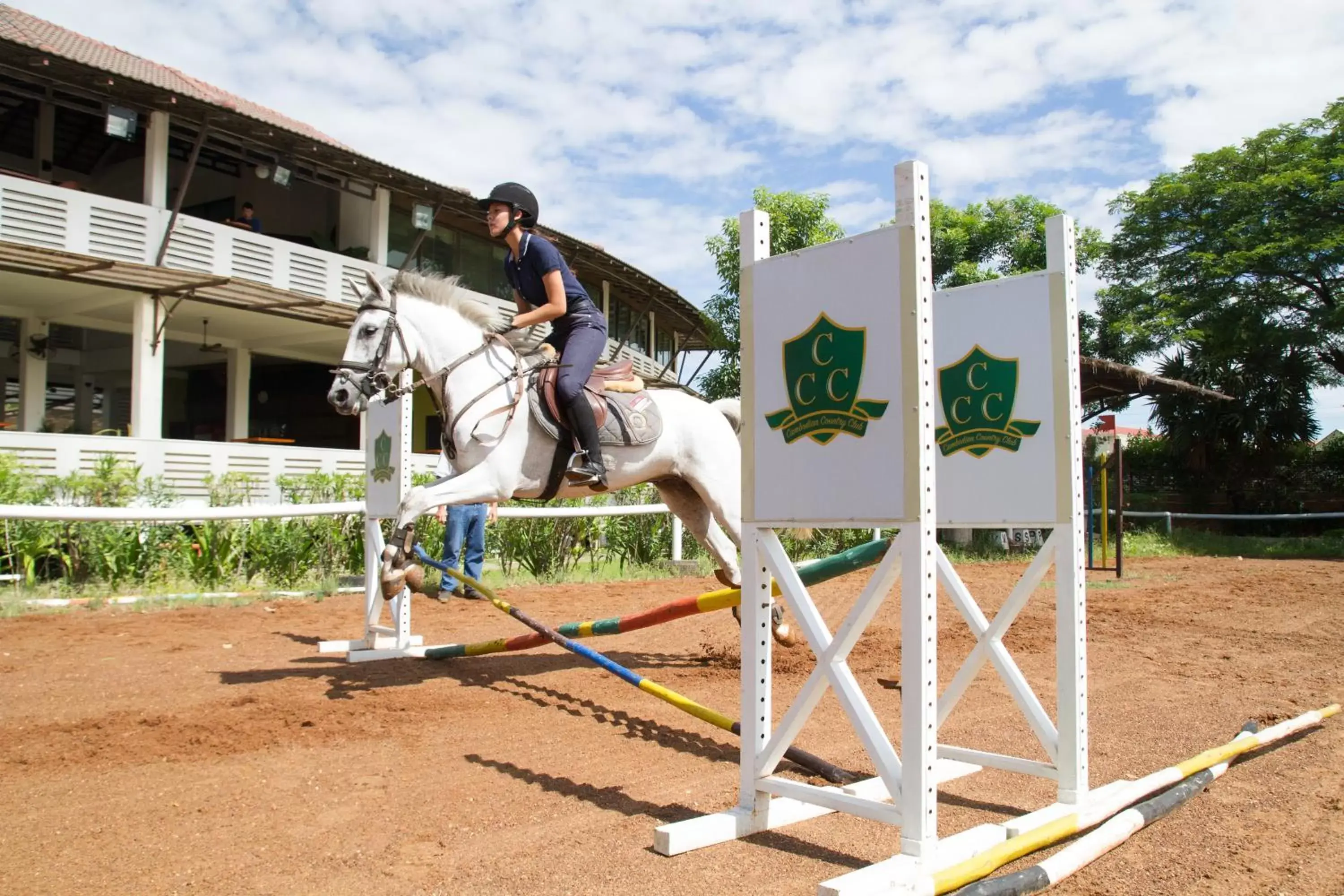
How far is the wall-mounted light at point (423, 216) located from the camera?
1744 centimetres

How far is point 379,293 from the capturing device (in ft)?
19.3

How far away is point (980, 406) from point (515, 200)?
10.6 feet

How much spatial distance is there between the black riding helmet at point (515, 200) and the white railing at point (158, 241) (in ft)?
21.8

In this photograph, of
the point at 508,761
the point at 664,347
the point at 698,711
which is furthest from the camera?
the point at 664,347

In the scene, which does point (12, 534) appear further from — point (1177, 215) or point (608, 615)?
point (1177, 215)

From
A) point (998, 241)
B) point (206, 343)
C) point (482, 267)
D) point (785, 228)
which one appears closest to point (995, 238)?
point (998, 241)

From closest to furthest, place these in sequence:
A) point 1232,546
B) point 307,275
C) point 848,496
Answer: point 848,496
point 307,275
point 1232,546

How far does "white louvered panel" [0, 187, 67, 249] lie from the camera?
516 inches

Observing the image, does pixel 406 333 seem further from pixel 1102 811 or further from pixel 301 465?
pixel 301 465

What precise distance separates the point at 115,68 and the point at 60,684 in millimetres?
12472

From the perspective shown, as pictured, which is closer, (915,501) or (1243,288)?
(915,501)

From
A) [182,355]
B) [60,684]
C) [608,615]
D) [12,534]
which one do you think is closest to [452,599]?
[608,615]

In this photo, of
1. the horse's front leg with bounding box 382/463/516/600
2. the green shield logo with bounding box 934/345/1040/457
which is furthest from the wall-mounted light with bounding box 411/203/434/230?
the green shield logo with bounding box 934/345/1040/457

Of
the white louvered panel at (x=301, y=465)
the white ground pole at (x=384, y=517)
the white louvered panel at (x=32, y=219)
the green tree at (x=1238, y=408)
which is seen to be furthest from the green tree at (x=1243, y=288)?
the white louvered panel at (x=32, y=219)
